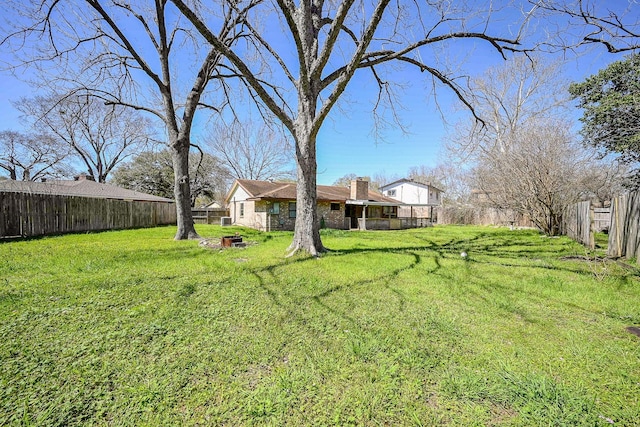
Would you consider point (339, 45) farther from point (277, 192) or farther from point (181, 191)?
point (277, 192)

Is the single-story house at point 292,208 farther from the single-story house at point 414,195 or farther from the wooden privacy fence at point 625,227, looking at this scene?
the wooden privacy fence at point 625,227

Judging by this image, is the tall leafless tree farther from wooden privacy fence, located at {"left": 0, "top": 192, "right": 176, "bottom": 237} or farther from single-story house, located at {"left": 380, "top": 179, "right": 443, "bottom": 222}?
single-story house, located at {"left": 380, "top": 179, "right": 443, "bottom": 222}

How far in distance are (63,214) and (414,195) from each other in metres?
33.0

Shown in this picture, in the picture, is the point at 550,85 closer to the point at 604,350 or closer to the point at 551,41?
the point at 551,41

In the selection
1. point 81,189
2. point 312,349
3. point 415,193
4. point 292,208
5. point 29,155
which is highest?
point 29,155

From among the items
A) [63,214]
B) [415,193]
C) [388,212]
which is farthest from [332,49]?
[415,193]

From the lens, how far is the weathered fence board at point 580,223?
29.9ft

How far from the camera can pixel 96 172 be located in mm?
28906

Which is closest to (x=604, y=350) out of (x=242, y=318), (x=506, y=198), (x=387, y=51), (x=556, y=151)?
(x=242, y=318)

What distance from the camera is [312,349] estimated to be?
2.84m

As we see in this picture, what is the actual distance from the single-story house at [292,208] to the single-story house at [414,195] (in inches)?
362

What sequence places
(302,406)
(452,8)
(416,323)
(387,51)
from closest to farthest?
1. (302,406)
2. (416,323)
3. (452,8)
4. (387,51)

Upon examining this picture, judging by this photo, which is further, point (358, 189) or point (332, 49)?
point (358, 189)

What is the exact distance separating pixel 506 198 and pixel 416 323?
1570cm
